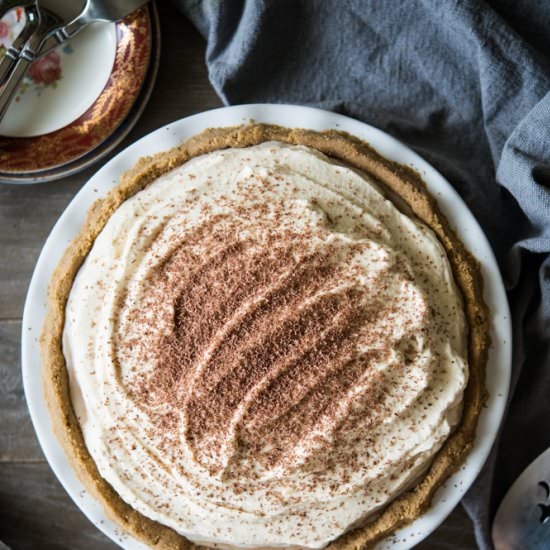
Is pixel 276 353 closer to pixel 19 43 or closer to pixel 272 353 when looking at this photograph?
pixel 272 353

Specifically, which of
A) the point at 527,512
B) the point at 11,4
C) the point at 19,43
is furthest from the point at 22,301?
the point at 527,512

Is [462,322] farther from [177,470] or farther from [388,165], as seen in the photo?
[177,470]

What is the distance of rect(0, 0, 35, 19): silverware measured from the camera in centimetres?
244

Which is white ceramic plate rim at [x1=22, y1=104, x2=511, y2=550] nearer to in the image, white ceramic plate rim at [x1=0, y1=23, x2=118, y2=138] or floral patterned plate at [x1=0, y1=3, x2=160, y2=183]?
floral patterned plate at [x1=0, y1=3, x2=160, y2=183]

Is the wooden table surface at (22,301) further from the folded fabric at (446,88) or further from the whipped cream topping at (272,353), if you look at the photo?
the whipped cream topping at (272,353)

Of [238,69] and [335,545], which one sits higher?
[238,69]

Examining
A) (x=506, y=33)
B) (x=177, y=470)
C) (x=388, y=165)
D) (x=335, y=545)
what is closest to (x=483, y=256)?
(x=388, y=165)

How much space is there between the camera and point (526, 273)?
241 cm

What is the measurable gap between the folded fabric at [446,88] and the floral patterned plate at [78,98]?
241 millimetres

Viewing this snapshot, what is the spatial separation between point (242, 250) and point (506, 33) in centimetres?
111

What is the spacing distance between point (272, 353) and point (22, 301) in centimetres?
109

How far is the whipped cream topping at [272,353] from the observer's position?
6.59ft

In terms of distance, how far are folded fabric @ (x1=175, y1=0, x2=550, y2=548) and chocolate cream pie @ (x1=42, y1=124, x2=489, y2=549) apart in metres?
0.36

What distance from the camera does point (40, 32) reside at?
8.02ft
